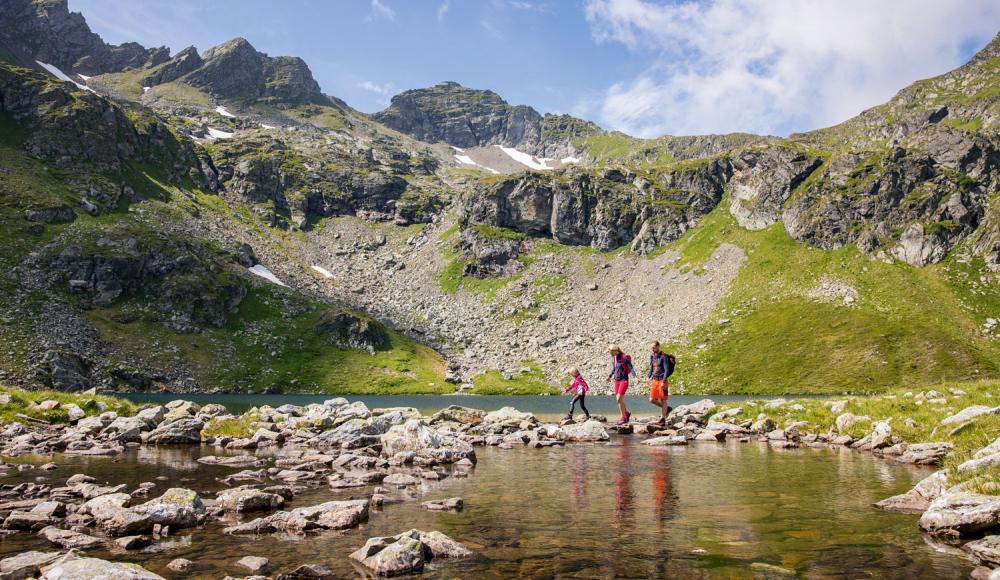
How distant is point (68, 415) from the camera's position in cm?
3378

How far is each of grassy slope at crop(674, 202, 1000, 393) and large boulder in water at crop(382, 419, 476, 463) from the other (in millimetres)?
114770

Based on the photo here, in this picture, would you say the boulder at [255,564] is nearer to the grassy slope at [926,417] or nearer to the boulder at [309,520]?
the boulder at [309,520]

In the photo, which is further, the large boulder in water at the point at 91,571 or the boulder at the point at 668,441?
the boulder at the point at 668,441

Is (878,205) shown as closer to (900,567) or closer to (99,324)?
(900,567)

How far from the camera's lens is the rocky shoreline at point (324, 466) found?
10.7 meters

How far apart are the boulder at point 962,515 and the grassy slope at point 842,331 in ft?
392

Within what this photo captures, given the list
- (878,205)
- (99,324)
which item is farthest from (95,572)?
(878,205)

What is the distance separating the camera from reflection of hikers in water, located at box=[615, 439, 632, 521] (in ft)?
46.4

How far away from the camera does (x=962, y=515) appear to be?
35.8ft

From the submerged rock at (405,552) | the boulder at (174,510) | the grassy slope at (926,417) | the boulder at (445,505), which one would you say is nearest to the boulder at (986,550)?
→ the grassy slope at (926,417)

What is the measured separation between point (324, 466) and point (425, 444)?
4792 mm

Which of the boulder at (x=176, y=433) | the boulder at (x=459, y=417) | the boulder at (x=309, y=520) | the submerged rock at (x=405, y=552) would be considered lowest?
the boulder at (x=459, y=417)

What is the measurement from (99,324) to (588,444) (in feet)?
453

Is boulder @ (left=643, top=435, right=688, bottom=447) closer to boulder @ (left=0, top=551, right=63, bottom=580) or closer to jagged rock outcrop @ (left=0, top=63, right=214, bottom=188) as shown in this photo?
boulder @ (left=0, top=551, right=63, bottom=580)
